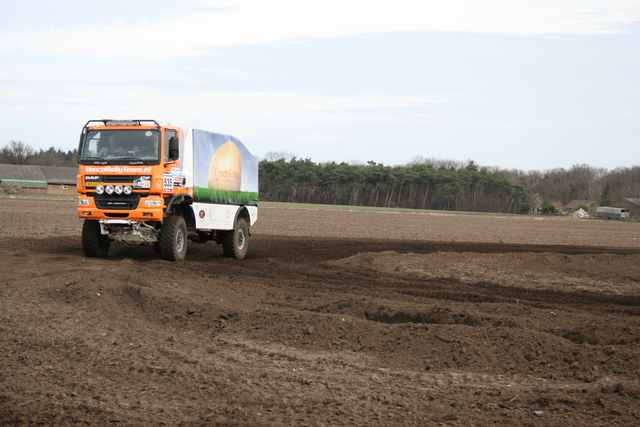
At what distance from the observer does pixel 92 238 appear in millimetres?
14438

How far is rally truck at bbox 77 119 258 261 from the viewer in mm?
13609

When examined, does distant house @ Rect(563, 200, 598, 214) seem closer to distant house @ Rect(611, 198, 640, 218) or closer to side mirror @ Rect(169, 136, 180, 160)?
distant house @ Rect(611, 198, 640, 218)

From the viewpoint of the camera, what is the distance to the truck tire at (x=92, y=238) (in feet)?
47.3

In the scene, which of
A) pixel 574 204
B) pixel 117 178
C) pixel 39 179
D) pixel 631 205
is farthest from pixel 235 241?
pixel 574 204

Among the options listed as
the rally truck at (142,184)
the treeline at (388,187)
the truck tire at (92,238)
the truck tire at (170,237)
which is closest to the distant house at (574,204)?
the treeline at (388,187)

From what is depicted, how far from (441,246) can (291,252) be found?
689 centimetres

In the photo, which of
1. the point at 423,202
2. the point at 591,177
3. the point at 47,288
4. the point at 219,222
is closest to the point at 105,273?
the point at 47,288

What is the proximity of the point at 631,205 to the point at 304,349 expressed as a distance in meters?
106

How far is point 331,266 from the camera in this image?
625 inches

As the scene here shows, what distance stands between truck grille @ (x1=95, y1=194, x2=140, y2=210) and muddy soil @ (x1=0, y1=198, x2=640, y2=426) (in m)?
1.31

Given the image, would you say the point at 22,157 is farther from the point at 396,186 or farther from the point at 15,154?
the point at 396,186

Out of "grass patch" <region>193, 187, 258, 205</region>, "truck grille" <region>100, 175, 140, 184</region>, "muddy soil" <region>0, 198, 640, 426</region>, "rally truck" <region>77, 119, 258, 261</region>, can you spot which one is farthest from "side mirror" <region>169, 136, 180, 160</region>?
"muddy soil" <region>0, 198, 640, 426</region>

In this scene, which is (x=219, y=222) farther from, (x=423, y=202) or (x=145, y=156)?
(x=423, y=202)

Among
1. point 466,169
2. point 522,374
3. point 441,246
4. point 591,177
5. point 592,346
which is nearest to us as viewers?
point 522,374
